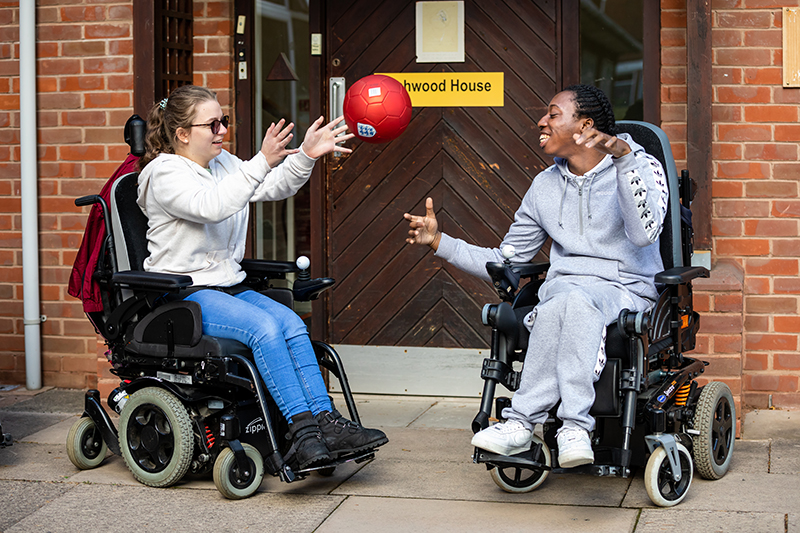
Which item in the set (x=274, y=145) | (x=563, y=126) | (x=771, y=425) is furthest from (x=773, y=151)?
(x=274, y=145)

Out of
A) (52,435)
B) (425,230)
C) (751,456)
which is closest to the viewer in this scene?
(425,230)

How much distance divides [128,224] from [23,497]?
3.71 feet

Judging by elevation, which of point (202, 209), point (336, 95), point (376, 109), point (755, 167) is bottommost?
point (202, 209)

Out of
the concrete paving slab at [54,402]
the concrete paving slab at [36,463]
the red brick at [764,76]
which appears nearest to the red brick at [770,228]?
the red brick at [764,76]

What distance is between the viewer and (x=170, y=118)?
4027mm

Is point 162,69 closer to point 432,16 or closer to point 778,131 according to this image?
point 432,16

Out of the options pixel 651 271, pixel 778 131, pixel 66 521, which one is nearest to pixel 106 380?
pixel 66 521

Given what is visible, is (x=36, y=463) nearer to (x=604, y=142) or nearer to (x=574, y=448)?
(x=574, y=448)

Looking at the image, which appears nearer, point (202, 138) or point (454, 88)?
point (202, 138)

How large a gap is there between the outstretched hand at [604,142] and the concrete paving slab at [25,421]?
3000 mm

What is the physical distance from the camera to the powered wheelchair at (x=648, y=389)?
3463mm

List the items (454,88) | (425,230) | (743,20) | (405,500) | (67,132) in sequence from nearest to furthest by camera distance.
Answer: (405,500), (425,230), (743,20), (454,88), (67,132)

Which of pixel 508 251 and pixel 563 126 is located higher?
pixel 563 126

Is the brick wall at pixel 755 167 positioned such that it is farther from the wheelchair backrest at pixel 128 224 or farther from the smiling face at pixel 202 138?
the wheelchair backrest at pixel 128 224
